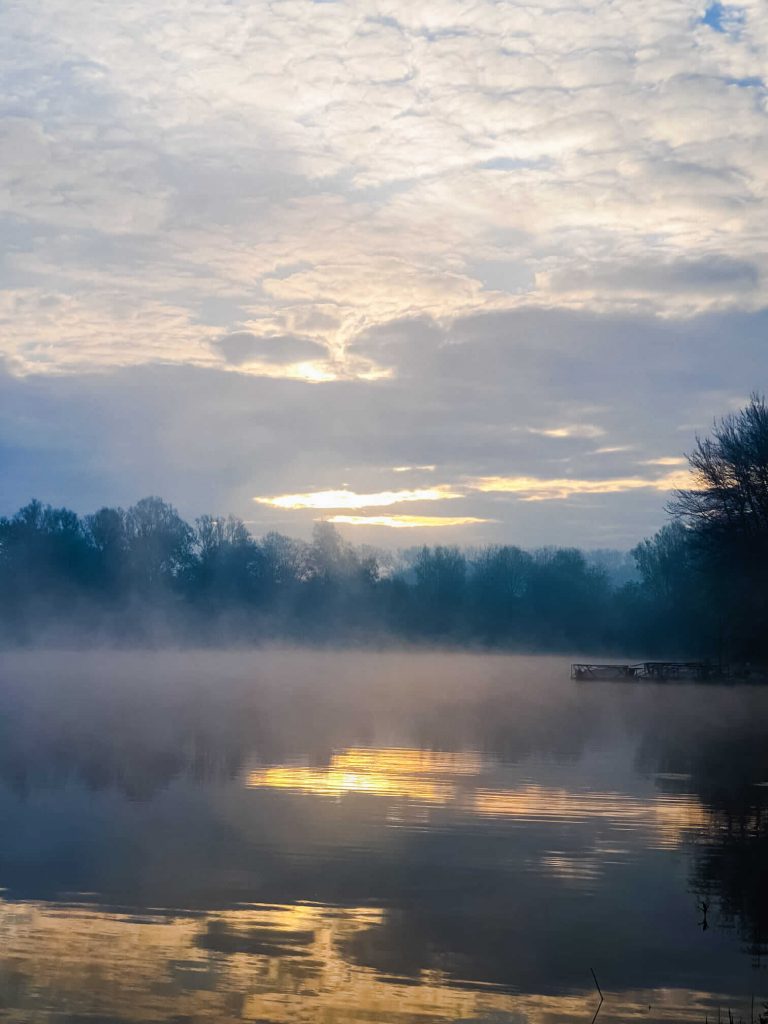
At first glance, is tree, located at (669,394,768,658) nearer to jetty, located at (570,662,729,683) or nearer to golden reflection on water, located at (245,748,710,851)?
jetty, located at (570,662,729,683)

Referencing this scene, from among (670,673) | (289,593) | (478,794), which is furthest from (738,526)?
(289,593)

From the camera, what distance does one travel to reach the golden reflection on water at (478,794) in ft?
55.5

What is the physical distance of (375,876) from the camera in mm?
13000

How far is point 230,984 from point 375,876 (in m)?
3.97

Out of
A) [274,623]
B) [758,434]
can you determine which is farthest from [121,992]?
[274,623]

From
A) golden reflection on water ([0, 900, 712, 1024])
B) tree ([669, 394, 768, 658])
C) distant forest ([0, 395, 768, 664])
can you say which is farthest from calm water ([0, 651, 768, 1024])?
distant forest ([0, 395, 768, 664])

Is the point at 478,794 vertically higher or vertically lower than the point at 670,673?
lower

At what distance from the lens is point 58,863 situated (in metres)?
13.2

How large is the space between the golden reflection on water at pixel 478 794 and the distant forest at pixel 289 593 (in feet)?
187

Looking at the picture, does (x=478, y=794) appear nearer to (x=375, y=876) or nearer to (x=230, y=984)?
(x=375, y=876)

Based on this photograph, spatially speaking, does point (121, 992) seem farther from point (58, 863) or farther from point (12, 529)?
point (12, 529)

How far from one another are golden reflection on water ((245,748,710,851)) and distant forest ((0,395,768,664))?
57.1 meters

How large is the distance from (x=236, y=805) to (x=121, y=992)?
8.64 meters

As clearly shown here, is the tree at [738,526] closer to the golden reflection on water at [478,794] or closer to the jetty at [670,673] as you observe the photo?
the jetty at [670,673]
